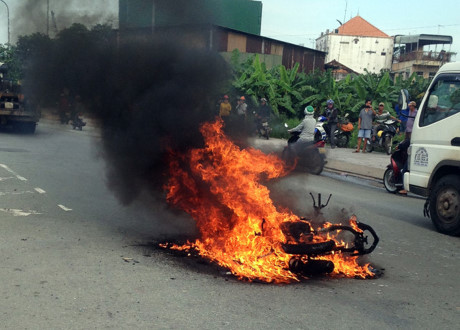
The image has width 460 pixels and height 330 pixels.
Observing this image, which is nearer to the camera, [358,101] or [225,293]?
[225,293]

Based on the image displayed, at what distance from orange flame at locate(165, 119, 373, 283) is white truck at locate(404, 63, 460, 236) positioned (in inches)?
112

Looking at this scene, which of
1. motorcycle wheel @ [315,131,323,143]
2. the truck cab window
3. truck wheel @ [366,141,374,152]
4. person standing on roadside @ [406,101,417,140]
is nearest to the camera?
the truck cab window

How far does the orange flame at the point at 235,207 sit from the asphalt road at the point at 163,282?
1.02 feet

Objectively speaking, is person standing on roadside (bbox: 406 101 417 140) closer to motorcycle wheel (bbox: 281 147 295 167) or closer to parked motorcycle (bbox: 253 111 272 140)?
motorcycle wheel (bbox: 281 147 295 167)

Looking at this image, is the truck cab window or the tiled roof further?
the tiled roof

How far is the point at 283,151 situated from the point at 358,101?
17.1 metres

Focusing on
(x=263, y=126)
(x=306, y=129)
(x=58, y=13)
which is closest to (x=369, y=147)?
(x=263, y=126)

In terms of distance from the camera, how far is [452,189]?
756 centimetres

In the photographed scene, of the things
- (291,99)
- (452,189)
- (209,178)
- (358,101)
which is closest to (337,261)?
(209,178)

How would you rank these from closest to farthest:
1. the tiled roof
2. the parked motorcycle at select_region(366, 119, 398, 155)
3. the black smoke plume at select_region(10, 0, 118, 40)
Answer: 1. the black smoke plume at select_region(10, 0, 118, 40)
2. the parked motorcycle at select_region(366, 119, 398, 155)
3. the tiled roof

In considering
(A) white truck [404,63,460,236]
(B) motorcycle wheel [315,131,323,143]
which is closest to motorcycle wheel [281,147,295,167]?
(A) white truck [404,63,460,236]

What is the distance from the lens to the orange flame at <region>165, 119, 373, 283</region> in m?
5.14

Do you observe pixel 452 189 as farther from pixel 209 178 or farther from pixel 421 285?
pixel 209 178

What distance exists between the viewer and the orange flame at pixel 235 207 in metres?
5.14
